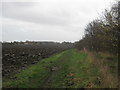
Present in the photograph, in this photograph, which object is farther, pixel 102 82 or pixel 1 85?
pixel 1 85

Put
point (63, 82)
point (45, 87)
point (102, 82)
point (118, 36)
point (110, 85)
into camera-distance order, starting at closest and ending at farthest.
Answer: point (110, 85) < point (102, 82) < point (45, 87) < point (63, 82) < point (118, 36)

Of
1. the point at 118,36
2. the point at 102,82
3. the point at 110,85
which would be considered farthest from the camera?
the point at 118,36

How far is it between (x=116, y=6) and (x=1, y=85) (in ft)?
52.9

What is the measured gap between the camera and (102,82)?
15375 millimetres

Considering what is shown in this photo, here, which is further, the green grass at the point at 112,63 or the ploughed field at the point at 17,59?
the ploughed field at the point at 17,59

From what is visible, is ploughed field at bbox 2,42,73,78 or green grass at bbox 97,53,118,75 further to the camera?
ploughed field at bbox 2,42,73,78

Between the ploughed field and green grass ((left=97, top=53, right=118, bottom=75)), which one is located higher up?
green grass ((left=97, top=53, right=118, bottom=75))

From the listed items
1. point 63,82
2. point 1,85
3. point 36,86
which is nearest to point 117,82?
point 63,82

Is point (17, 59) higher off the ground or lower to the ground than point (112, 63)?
lower

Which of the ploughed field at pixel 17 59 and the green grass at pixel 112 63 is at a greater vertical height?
the green grass at pixel 112 63

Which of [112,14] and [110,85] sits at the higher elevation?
[112,14]

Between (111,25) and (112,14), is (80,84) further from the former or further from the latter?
(112,14)

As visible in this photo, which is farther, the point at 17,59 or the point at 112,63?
the point at 17,59

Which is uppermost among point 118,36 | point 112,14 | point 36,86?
point 112,14
